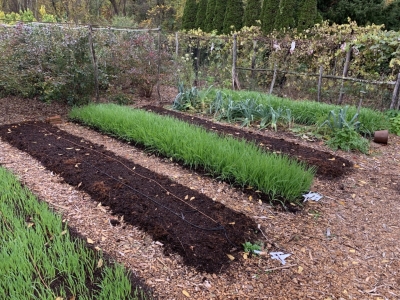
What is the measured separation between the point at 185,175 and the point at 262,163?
2.82 feet

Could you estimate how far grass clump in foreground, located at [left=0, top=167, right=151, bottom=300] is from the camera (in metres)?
1.72

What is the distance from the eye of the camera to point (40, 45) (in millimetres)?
5375

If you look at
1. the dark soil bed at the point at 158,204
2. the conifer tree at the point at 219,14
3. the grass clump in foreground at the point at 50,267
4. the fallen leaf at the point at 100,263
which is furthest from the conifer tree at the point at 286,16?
the fallen leaf at the point at 100,263

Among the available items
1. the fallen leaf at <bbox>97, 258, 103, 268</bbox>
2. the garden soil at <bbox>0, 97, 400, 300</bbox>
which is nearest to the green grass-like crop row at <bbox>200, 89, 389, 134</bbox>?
the garden soil at <bbox>0, 97, 400, 300</bbox>

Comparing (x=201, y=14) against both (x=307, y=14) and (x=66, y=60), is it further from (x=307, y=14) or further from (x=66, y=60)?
(x=66, y=60)

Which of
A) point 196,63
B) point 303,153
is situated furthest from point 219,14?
point 303,153

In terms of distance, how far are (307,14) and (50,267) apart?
1010 centimetres

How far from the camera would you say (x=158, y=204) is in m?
2.70

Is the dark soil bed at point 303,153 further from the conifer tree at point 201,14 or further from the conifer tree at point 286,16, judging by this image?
the conifer tree at point 201,14

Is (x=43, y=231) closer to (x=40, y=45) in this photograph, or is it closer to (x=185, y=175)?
(x=185, y=175)

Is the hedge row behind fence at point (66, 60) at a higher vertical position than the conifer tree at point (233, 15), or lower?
lower

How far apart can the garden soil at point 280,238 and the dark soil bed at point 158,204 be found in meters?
0.07

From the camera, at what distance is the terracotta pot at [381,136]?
14.9ft

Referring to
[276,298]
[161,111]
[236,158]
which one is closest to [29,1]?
[161,111]
